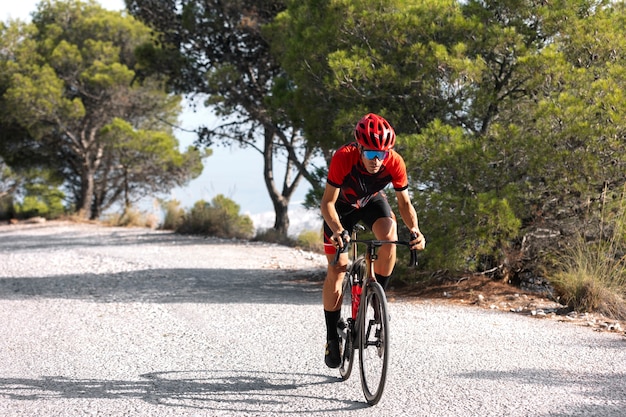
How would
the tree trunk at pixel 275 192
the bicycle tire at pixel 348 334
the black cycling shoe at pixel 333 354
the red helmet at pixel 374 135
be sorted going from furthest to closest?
the tree trunk at pixel 275 192 → the black cycling shoe at pixel 333 354 → the bicycle tire at pixel 348 334 → the red helmet at pixel 374 135

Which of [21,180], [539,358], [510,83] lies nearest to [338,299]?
[539,358]

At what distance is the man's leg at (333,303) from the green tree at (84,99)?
21.4 meters

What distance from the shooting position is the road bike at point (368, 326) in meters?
4.75

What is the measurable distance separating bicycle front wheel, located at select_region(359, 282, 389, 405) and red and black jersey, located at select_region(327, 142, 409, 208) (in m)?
0.73

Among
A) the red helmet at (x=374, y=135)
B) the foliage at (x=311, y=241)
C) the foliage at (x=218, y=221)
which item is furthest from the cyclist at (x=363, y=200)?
the foliage at (x=218, y=221)

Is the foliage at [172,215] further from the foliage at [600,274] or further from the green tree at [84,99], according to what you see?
the foliage at [600,274]

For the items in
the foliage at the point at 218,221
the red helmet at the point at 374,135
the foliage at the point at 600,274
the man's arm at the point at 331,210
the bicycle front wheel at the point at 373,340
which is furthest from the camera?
the foliage at the point at 218,221

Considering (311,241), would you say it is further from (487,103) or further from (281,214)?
(487,103)

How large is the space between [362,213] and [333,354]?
107 centimetres

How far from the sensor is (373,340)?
202 inches

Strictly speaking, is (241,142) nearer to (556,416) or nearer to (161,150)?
(161,150)

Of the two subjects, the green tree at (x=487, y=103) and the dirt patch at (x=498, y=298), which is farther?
the green tree at (x=487, y=103)

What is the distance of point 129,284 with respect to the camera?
37.2 ft

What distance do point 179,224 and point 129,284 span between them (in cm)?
1108
